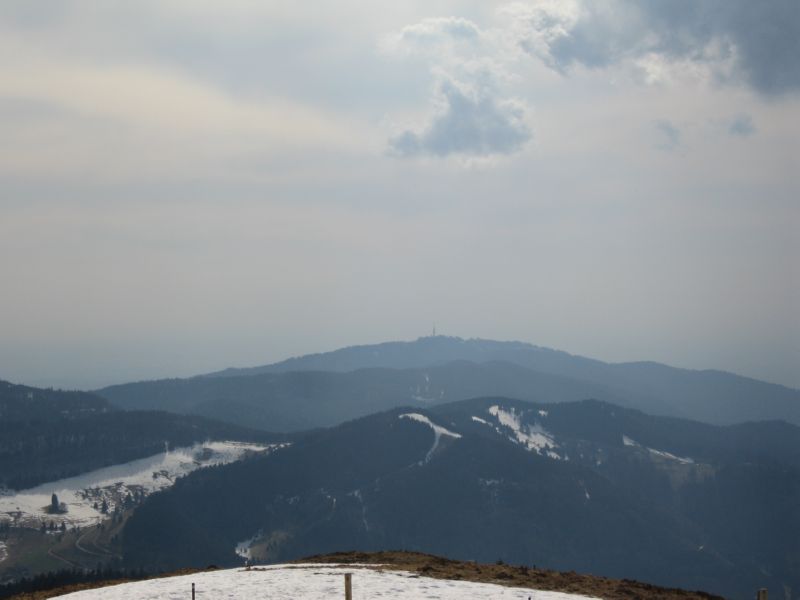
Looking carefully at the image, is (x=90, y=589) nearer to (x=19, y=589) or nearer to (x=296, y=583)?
(x=296, y=583)

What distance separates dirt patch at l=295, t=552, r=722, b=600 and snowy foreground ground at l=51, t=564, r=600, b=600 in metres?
2.00

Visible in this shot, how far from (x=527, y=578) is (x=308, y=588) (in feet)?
45.4

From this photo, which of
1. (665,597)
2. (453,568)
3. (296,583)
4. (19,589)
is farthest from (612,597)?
(19,589)

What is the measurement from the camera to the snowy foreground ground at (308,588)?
152ft

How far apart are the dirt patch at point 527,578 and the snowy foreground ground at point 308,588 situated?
1997 millimetres

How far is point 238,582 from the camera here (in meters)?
50.2

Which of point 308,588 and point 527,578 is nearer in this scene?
point 308,588

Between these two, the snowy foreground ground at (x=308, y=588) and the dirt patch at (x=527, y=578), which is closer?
the snowy foreground ground at (x=308, y=588)

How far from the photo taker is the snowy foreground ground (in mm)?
46188

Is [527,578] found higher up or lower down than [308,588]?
lower down

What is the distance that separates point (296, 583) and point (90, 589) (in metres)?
13.0

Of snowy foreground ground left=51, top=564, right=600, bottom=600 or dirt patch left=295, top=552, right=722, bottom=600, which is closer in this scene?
snowy foreground ground left=51, top=564, right=600, bottom=600

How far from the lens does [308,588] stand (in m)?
47.7

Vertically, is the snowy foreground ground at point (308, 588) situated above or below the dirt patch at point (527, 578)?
above
